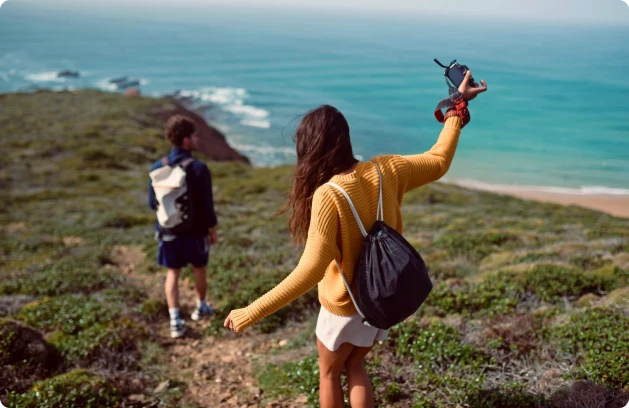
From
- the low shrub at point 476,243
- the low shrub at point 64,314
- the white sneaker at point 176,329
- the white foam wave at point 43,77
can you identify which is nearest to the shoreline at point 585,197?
the low shrub at point 476,243

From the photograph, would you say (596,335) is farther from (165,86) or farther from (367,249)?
(165,86)

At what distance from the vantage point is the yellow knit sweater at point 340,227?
7.57 ft

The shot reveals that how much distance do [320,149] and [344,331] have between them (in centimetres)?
99

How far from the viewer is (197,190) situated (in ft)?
16.2

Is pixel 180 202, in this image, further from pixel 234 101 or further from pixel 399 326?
pixel 234 101

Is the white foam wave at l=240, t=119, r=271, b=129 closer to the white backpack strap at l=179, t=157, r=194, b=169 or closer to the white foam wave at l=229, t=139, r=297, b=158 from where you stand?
the white foam wave at l=229, t=139, r=297, b=158

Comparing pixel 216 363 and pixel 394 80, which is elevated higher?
pixel 394 80

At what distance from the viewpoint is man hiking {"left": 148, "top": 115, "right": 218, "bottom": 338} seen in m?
4.84

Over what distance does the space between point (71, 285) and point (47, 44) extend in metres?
133

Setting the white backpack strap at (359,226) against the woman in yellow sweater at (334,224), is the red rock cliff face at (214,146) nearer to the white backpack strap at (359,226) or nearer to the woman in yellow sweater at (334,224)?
the woman in yellow sweater at (334,224)

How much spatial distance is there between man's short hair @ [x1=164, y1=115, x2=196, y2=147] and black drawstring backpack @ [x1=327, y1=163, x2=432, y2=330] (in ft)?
9.72

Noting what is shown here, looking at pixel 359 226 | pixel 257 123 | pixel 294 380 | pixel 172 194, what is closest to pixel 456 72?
pixel 359 226

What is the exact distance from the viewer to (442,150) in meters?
2.80

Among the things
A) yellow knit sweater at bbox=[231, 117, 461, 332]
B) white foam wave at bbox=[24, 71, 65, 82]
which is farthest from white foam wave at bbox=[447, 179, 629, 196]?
white foam wave at bbox=[24, 71, 65, 82]
